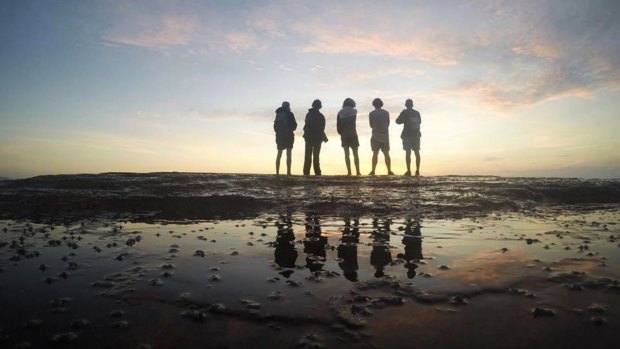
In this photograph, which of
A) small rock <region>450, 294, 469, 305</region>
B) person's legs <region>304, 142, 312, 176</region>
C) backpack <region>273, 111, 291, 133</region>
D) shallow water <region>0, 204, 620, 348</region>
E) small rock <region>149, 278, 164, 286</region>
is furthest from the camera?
person's legs <region>304, 142, 312, 176</region>

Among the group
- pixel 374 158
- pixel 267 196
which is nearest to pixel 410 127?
pixel 374 158

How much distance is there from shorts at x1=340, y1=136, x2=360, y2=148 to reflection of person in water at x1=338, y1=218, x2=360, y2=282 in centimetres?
869

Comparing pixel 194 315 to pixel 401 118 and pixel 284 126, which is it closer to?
pixel 284 126

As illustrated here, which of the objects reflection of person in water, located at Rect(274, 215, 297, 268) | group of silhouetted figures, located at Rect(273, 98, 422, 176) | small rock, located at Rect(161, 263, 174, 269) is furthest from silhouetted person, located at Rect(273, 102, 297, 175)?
small rock, located at Rect(161, 263, 174, 269)

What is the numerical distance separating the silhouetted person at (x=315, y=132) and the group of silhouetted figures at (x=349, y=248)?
29.0 feet

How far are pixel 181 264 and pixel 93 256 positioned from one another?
1052mm

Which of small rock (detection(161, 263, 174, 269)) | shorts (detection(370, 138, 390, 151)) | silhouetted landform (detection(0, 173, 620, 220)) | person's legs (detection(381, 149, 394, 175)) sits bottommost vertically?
small rock (detection(161, 263, 174, 269))

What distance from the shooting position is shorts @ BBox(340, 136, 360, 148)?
47.4 ft

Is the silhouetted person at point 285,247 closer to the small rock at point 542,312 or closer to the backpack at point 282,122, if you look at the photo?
the small rock at point 542,312

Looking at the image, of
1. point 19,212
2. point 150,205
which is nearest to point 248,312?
point 150,205

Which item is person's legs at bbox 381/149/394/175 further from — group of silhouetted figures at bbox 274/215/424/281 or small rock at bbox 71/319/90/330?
small rock at bbox 71/319/90/330

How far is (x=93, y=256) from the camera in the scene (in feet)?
12.6

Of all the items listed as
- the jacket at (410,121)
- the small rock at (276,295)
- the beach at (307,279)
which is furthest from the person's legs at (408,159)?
the small rock at (276,295)

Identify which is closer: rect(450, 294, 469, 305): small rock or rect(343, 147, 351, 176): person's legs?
rect(450, 294, 469, 305): small rock
